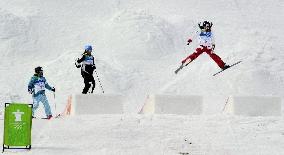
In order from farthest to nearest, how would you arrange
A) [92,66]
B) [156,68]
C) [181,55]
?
[181,55] → [156,68] → [92,66]

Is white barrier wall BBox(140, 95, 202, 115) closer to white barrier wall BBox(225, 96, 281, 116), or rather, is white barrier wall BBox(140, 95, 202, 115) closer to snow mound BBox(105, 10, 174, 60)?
white barrier wall BBox(225, 96, 281, 116)

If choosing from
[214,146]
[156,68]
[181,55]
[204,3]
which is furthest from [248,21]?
[214,146]

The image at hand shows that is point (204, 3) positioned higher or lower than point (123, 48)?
higher

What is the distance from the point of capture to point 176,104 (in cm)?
1611

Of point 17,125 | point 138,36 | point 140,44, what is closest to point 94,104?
point 17,125

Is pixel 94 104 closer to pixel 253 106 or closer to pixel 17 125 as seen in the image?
pixel 253 106

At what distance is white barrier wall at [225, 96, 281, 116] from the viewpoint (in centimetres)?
1627

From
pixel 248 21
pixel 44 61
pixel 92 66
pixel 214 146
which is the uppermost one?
pixel 248 21

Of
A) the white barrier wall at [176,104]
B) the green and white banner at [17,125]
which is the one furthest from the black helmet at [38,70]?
the green and white banner at [17,125]

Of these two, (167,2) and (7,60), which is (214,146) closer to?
(7,60)

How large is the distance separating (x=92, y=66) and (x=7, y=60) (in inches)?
614

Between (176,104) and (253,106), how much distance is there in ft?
6.86

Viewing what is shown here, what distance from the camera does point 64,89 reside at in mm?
27094

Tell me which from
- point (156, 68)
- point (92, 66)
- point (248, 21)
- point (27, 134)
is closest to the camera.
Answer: point (27, 134)
